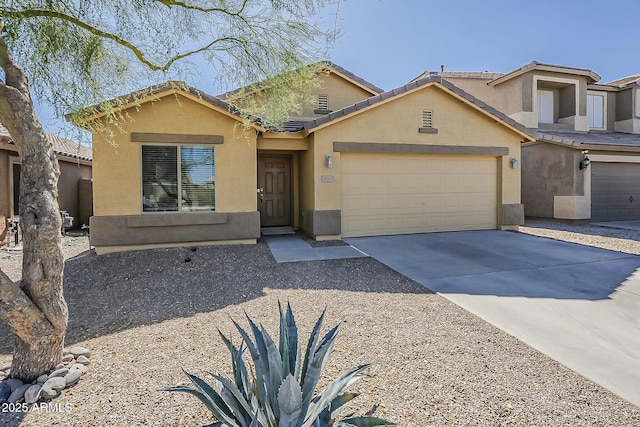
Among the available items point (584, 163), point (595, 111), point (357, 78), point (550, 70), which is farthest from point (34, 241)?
point (595, 111)

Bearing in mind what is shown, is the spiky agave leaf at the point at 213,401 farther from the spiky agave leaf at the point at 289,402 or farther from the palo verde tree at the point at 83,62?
the palo verde tree at the point at 83,62

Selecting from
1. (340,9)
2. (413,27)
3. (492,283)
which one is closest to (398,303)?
(492,283)

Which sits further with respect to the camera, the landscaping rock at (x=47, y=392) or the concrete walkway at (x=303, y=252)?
the concrete walkway at (x=303, y=252)

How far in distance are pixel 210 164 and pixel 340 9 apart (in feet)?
16.2

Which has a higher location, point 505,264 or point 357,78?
point 357,78

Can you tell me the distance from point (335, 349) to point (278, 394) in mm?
1841

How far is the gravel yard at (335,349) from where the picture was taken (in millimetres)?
2756

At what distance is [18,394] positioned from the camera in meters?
2.95

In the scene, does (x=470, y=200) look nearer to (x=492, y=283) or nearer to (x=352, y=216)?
(x=352, y=216)

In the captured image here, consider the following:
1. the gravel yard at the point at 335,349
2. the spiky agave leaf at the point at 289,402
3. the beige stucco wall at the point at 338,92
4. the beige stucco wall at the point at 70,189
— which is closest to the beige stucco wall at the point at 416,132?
the gravel yard at the point at 335,349

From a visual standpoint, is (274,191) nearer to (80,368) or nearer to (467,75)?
(80,368)

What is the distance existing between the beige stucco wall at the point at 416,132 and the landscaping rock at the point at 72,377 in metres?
7.01

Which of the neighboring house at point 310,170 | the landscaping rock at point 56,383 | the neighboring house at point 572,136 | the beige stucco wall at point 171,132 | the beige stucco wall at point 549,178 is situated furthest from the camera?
the neighboring house at point 572,136

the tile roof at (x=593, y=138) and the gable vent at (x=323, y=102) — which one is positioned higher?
the gable vent at (x=323, y=102)
